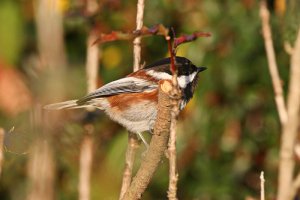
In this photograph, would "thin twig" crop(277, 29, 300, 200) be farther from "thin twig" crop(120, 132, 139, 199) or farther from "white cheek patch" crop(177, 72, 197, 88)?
"white cheek patch" crop(177, 72, 197, 88)

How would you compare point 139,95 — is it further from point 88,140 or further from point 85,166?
point 85,166

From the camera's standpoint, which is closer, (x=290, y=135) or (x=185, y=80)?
(x=290, y=135)

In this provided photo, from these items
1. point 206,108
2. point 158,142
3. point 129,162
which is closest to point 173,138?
point 158,142

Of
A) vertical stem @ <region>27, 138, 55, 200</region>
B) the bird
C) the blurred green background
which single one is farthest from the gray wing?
vertical stem @ <region>27, 138, 55, 200</region>

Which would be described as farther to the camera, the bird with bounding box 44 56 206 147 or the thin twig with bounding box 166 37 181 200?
the bird with bounding box 44 56 206 147

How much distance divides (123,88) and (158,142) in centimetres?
150

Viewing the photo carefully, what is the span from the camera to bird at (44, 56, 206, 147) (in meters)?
4.49

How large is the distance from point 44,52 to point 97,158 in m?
3.14

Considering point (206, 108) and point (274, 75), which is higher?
point (274, 75)

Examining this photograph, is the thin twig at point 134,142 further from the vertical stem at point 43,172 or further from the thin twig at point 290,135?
the vertical stem at point 43,172

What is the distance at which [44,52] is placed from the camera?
2.60 meters

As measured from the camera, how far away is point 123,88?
4.65 meters

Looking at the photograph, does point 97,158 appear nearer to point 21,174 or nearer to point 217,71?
point 21,174

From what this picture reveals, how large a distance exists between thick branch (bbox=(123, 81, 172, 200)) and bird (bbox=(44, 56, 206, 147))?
1.17 meters
